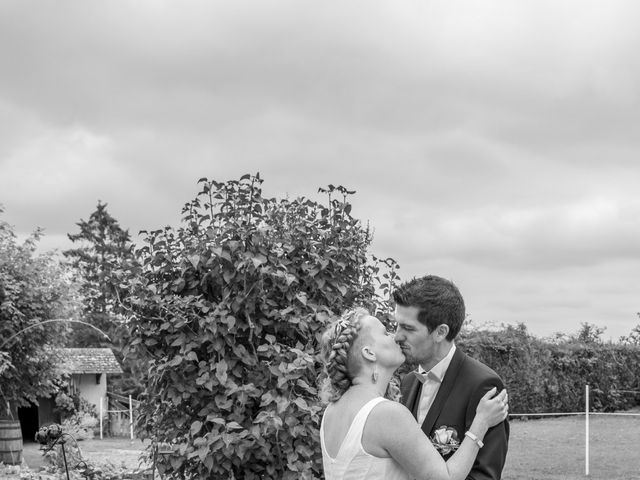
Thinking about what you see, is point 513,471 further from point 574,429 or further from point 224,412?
point 224,412

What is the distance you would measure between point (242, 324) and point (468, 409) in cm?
264

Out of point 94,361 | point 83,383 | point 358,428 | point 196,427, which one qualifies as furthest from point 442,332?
point 83,383

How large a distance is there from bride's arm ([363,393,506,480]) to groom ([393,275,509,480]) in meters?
0.08

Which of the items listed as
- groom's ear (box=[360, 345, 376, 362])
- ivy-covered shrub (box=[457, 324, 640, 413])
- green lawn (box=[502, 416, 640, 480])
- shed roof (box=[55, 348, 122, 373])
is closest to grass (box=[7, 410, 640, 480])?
green lawn (box=[502, 416, 640, 480])

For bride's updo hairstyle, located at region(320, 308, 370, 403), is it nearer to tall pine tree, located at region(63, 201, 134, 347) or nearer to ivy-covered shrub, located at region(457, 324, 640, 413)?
ivy-covered shrub, located at region(457, 324, 640, 413)

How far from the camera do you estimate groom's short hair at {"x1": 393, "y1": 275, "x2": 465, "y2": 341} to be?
279 centimetres

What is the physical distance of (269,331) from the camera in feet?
17.6

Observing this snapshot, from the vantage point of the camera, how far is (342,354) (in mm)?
2787

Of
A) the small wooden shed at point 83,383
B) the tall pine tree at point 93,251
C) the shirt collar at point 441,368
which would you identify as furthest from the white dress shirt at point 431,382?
the tall pine tree at point 93,251

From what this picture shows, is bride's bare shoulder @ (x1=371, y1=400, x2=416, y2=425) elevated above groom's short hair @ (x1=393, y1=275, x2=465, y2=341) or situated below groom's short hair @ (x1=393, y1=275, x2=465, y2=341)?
below

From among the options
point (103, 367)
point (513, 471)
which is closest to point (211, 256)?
point (513, 471)

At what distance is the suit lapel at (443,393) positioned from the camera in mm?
2826

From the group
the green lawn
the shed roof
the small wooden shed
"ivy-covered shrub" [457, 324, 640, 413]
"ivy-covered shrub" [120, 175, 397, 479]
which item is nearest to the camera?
"ivy-covered shrub" [120, 175, 397, 479]

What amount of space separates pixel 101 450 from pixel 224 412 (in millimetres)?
21246
